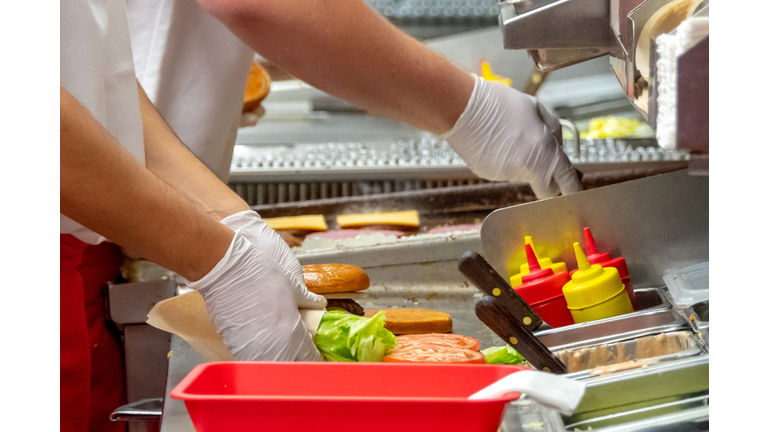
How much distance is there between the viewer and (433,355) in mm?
1141

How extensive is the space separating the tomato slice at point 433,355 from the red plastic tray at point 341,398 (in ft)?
0.75

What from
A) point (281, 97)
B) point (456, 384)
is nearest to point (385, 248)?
point (456, 384)

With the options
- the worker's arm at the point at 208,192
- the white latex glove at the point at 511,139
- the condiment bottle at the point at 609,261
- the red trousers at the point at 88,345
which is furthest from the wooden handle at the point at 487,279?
the red trousers at the point at 88,345

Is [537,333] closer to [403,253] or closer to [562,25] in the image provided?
[562,25]

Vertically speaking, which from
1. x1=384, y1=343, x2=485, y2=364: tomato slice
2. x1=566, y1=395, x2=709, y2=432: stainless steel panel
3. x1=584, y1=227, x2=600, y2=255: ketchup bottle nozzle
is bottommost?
x1=566, y1=395, x2=709, y2=432: stainless steel panel

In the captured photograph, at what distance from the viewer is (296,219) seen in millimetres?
2375

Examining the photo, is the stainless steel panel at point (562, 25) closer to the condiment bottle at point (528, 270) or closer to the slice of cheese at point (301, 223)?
the condiment bottle at point (528, 270)

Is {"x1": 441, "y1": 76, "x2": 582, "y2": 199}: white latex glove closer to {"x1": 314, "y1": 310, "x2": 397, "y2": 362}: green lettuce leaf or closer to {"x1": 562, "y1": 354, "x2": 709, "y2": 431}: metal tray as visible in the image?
{"x1": 314, "y1": 310, "x2": 397, "y2": 362}: green lettuce leaf

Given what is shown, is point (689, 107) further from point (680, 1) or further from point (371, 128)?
point (371, 128)

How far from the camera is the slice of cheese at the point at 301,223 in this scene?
2302 mm

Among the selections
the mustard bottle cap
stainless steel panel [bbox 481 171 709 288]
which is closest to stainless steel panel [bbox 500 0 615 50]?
stainless steel panel [bbox 481 171 709 288]

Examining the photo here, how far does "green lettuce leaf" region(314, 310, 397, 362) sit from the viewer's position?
3.81 ft

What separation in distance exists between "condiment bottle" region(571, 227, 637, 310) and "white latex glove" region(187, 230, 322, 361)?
592 millimetres

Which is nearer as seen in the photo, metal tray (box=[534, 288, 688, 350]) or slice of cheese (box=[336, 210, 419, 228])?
metal tray (box=[534, 288, 688, 350])
